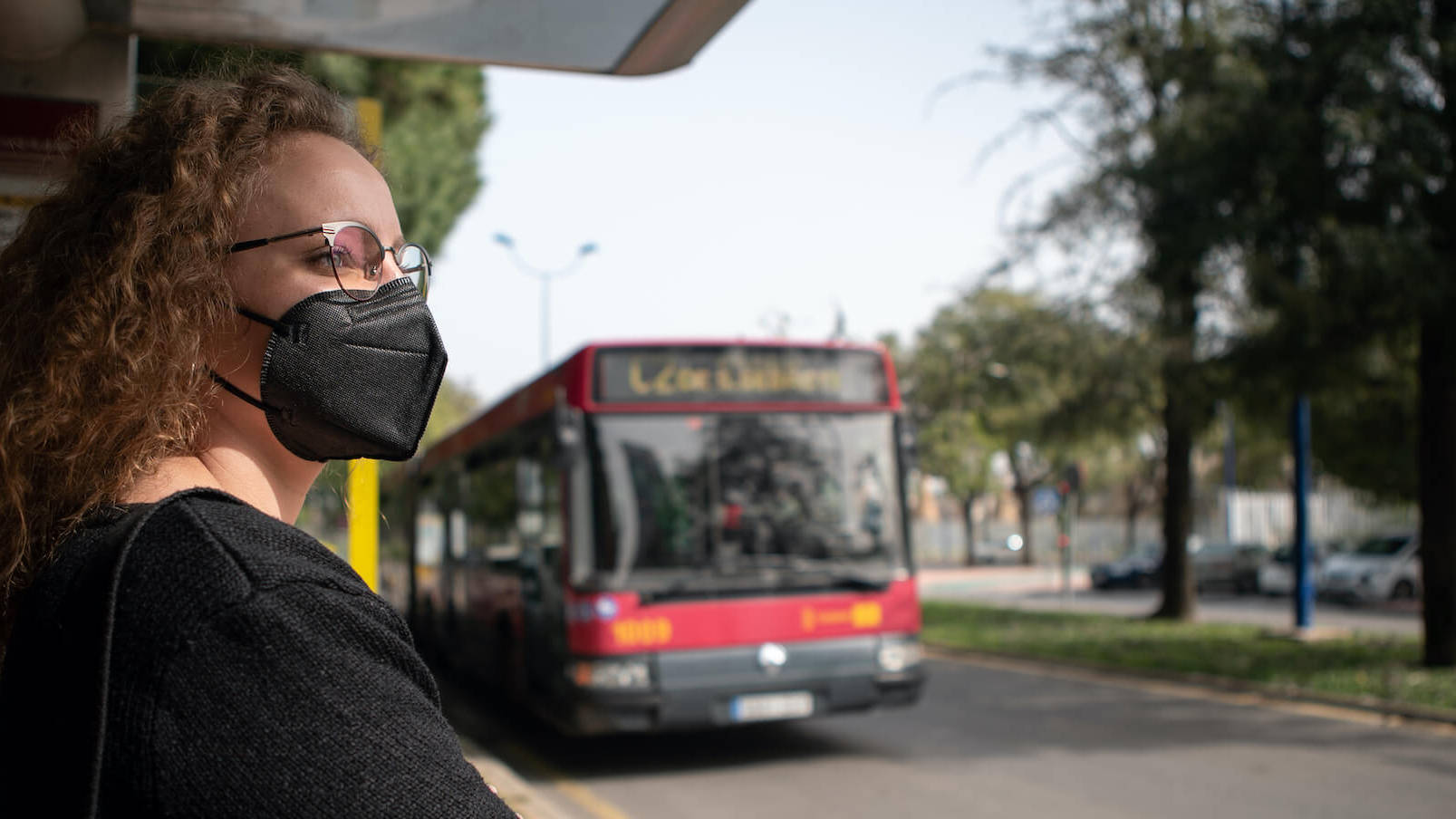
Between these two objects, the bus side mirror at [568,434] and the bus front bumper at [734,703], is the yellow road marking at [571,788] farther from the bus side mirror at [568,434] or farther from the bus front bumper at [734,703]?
the bus side mirror at [568,434]

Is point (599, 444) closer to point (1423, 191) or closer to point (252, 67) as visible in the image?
point (252, 67)

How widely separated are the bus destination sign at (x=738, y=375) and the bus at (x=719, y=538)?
12 mm

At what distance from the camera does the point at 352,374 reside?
1479mm

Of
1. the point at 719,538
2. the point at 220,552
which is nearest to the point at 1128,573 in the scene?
the point at 719,538

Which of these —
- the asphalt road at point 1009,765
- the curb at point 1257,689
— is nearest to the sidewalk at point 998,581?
the curb at point 1257,689

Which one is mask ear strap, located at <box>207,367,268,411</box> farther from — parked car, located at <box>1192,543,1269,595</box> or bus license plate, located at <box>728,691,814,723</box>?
parked car, located at <box>1192,543,1269,595</box>

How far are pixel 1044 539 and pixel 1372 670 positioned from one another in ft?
155

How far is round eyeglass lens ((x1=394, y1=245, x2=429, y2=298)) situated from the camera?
1.63 m

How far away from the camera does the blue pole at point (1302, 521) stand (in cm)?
1650

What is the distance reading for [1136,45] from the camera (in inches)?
697

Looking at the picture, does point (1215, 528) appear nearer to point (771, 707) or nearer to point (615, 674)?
point (771, 707)

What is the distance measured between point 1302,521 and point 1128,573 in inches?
806

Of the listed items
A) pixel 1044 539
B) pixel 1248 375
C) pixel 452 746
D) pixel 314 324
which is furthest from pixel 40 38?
pixel 1044 539

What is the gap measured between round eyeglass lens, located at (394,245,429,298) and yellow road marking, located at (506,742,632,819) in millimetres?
6186
